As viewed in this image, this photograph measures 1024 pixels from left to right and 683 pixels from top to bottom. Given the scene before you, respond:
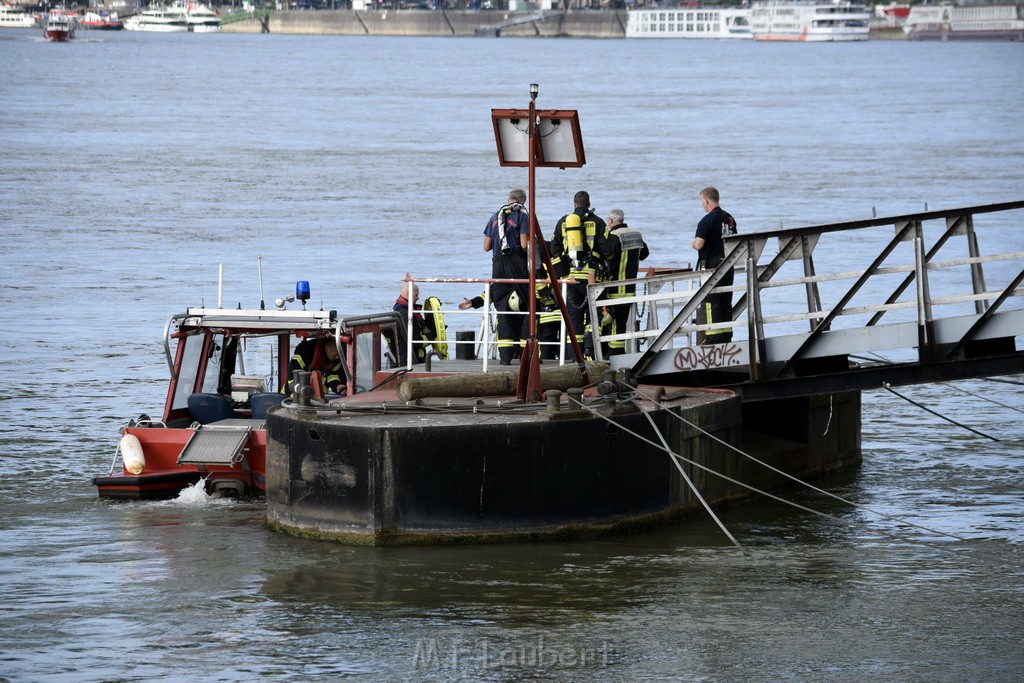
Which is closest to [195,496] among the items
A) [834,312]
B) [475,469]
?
[475,469]

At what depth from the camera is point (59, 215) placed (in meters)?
49.0

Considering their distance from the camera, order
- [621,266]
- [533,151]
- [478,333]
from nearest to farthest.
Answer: [533,151], [621,266], [478,333]

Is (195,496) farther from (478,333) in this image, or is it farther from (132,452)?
(478,333)

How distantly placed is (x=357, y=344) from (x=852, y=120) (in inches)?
3241

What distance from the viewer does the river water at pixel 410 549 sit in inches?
531

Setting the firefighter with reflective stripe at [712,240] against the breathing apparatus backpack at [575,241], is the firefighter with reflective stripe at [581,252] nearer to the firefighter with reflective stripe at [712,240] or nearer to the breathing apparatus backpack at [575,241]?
the breathing apparatus backpack at [575,241]

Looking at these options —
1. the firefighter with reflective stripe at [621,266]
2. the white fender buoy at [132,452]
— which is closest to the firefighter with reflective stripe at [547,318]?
the firefighter with reflective stripe at [621,266]

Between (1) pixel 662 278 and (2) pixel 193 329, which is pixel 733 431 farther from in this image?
(2) pixel 193 329

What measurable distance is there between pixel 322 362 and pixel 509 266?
7.44 feet

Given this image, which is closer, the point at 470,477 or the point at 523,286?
the point at 470,477

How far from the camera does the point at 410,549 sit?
15.5 metres

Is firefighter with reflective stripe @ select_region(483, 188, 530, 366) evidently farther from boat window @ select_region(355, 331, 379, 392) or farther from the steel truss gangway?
boat window @ select_region(355, 331, 379, 392)

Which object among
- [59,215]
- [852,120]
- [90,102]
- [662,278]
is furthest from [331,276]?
[90,102]

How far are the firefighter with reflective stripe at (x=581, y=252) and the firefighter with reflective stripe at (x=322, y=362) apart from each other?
256cm
